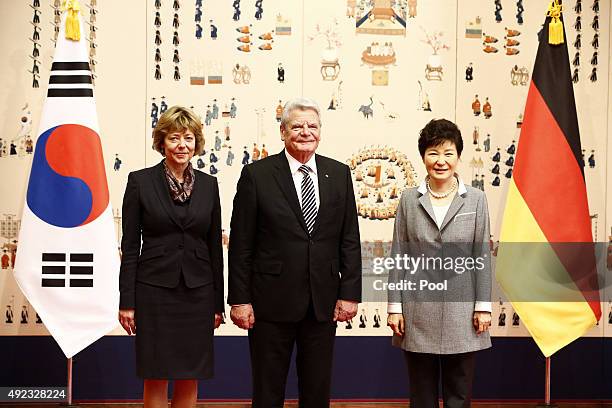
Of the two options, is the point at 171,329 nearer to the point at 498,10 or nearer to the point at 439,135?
the point at 439,135

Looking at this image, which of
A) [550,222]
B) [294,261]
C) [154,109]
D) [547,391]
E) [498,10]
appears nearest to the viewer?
Result: [294,261]

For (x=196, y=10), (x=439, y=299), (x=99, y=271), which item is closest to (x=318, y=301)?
(x=439, y=299)

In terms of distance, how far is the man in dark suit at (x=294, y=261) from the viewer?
2861 millimetres

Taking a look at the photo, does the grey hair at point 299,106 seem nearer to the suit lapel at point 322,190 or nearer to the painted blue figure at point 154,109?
the suit lapel at point 322,190

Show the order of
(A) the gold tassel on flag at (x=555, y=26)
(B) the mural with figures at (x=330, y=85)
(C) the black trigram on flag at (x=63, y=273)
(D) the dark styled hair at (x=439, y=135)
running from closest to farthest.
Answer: (D) the dark styled hair at (x=439, y=135) → (C) the black trigram on flag at (x=63, y=273) → (A) the gold tassel on flag at (x=555, y=26) → (B) the mural with figures at (x=330, y=85)

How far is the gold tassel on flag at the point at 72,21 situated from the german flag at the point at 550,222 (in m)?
2.46

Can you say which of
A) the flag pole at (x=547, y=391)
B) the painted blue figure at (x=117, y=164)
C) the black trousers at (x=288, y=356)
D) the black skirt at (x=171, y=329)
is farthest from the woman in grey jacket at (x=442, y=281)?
the painted blue figure at (x=117, y=164)

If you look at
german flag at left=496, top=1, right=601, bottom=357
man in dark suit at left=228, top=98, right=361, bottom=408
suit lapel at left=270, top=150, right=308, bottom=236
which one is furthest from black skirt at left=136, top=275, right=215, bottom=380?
german flag at left=496, top=1, right=601, bottom=357

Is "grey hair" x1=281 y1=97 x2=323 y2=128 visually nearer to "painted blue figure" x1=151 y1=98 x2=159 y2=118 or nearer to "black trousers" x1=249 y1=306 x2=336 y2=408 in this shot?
"black trousers" x1=249 y1=306 x2=336 y2=408

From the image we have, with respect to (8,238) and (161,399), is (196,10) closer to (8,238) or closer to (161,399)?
(8,238)

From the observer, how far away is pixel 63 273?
149 inches

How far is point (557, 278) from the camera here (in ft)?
12.7

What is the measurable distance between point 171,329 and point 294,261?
599mm

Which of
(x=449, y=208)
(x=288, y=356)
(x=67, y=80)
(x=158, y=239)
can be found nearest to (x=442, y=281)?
(x=449, y=208)
